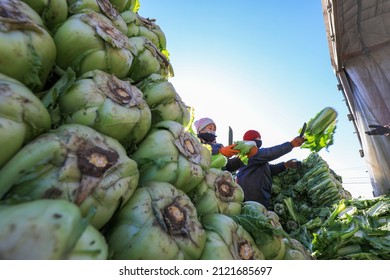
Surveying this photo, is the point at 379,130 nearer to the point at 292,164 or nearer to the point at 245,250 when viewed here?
the point at 292,164

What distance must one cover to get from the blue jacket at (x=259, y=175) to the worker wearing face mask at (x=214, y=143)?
0.66 meters

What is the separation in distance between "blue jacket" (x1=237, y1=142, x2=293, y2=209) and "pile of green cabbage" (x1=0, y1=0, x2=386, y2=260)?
375 centimetres

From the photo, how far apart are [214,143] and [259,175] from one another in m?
1.04

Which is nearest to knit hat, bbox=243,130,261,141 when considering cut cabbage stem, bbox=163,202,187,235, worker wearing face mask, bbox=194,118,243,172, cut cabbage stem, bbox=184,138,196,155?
worker wearing face mask, bbox=194,118,243,172

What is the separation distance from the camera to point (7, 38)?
114 centimetres

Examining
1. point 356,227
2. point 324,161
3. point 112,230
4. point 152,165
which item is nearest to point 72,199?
point 112,230

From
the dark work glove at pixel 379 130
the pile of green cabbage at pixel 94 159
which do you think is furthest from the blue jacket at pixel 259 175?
the pile of green cabbage at pixel 94 159

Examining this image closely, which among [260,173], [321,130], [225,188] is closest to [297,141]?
[321,130]

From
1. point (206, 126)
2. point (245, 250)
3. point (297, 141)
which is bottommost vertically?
point (206, 126)

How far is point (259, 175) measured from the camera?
5.69 meters

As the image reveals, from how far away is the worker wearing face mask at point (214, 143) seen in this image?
4.29m
